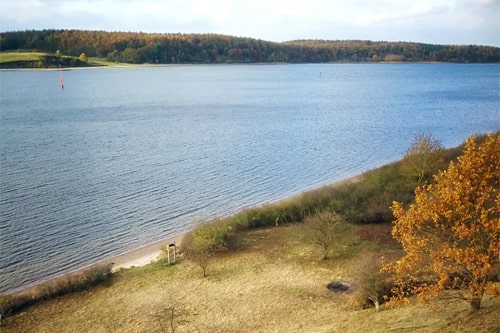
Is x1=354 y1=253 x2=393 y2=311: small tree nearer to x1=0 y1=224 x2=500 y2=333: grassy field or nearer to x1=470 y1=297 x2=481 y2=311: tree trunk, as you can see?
x1=0 y1=224 x2=500 y2=333: grassy field

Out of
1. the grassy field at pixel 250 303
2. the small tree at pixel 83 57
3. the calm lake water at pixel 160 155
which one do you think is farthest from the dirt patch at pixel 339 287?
the small tree at pixel 83 57

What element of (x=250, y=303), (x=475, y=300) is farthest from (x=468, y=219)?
(x=250, y=303)

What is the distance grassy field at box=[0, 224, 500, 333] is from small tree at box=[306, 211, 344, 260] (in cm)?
63

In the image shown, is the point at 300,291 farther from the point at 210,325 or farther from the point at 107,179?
the point at 107,179

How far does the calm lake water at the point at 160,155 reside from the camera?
29.3 metres

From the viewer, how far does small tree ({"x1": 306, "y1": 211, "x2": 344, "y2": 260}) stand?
950 inches

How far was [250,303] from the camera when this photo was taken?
19812 millimetres

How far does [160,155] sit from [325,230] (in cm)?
2756

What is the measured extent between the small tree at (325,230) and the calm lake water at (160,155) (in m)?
9.48

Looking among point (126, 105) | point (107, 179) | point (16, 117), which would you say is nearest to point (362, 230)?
point (107, 179)

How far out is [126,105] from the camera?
8562 cm

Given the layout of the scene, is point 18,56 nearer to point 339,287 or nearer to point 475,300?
point 339,287

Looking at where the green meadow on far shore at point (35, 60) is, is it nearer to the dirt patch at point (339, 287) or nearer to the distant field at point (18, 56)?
the distant field at point (18, 56)

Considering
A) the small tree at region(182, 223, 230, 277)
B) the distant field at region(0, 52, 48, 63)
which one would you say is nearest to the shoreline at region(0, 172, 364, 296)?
the small tree at region(182, 223, 230, 277)
